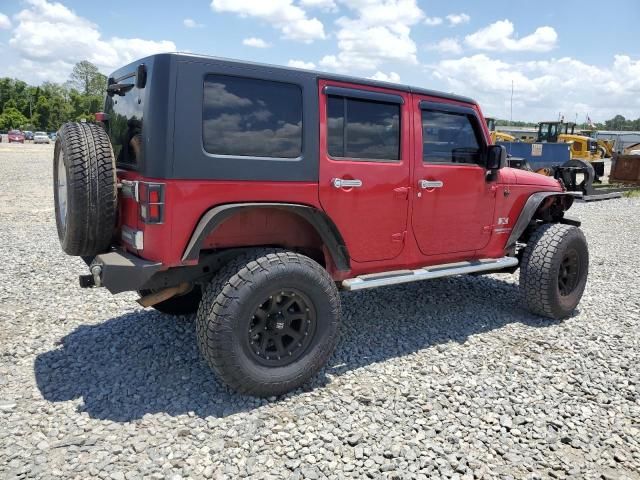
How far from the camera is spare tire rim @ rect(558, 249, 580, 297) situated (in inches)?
192

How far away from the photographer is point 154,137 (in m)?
2.81

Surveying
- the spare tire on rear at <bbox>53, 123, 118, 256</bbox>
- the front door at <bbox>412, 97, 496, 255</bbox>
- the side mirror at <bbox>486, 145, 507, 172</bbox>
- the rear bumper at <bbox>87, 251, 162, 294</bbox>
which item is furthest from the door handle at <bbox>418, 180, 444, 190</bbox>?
the spare tire on rear at <bbox>53, 123, 118, 256</bbox>

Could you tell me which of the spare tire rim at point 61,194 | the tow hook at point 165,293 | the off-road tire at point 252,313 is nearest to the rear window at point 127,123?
the spare tire rim at point 61,194

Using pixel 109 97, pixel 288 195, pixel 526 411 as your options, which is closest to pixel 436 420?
pixel 526 411

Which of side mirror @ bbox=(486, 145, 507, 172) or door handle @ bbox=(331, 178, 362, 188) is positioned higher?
side mirror @ bbox=(486, 145, 507, 172)

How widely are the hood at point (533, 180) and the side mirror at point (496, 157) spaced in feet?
1.57

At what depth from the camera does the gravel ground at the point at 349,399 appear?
8.53 ft

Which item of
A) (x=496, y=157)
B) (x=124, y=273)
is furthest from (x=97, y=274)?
(x=496, y=157)

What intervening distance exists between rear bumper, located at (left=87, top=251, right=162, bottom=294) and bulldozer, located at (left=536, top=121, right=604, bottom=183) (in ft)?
70.6

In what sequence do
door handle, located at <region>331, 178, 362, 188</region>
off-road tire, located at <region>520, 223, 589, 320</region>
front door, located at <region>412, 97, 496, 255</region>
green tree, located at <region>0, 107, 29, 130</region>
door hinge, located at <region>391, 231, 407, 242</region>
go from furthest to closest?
1. green tree, located at <region>0, 107, 29, 130</region>
2. off-road tire, located at <region>520, 223, 589, 320</region>
3. front door, located at <region>412, 97, 496, 255</region>
4. door hinge, located at <region>391, 231, 407, 242</region>
5. door handle, located at <region>331, 178, 362, 188</region>

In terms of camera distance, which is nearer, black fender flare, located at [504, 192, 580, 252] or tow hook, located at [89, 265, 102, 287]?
tow hook, located at [89, 265, 102, 287]

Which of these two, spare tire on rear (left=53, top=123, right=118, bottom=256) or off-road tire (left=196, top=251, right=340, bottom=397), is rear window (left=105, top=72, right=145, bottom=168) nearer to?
spare tire on rear (left=53, top=123, right=118, bottom=256)

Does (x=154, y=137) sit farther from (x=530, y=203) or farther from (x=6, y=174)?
(x=6, y=174)

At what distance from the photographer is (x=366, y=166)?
11.7ft
